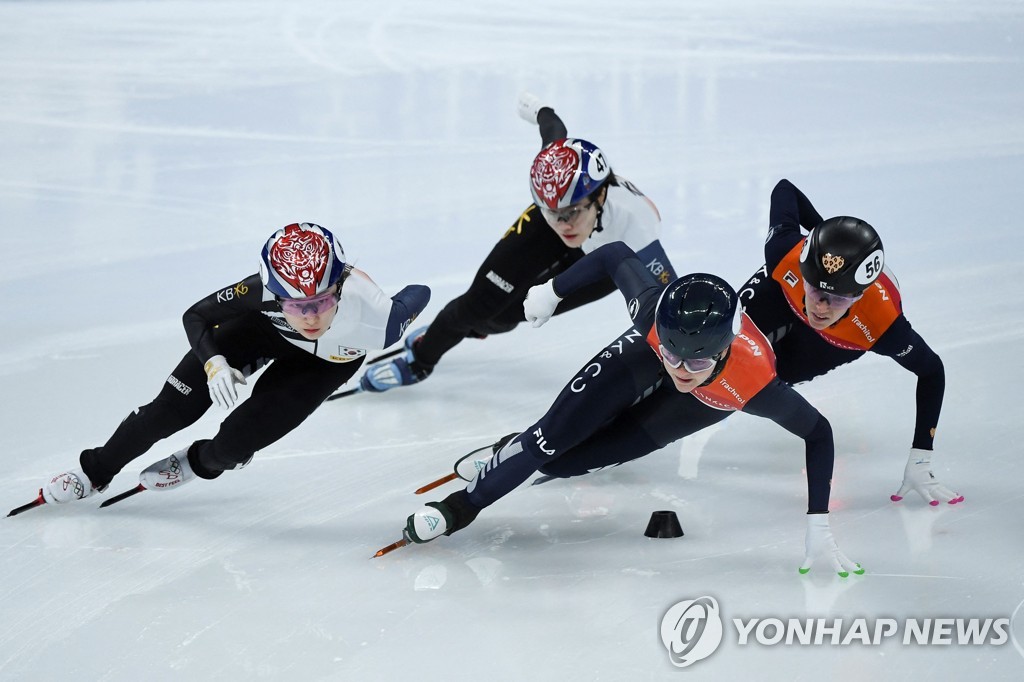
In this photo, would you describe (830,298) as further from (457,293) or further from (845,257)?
(457,293)

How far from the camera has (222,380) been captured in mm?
3951

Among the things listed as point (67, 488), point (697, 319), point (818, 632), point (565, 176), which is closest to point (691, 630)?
point (818, 632)

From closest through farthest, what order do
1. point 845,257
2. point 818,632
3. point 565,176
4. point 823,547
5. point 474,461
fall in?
point 818,632, point 823,547, point 845,257, point 474,461, point 565,176

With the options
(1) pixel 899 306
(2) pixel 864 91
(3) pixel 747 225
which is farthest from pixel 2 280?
(2) pixel 864 91

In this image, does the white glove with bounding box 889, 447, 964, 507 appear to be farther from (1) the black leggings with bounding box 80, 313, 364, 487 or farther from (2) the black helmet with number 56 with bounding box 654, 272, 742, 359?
(1) the black leggings with bounding box 80, 313, 364, 487

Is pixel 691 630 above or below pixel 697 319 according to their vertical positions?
below

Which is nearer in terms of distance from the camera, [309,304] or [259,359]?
[309,304]

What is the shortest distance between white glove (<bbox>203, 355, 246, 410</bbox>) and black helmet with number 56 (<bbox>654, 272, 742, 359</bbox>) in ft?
4.70

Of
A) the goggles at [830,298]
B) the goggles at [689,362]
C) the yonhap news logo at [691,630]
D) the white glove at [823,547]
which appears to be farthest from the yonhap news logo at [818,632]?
the goggles at [830,298]

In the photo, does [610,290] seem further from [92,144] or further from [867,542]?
[92,144]

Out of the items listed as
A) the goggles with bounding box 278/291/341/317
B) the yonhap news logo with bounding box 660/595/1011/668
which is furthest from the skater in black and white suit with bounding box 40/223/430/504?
the yonhap news logo with bounding box 660/595/1011/668

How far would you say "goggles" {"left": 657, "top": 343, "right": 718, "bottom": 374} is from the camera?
11.8 ft

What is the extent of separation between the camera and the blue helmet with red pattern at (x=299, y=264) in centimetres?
390

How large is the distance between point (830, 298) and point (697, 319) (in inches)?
30.3
